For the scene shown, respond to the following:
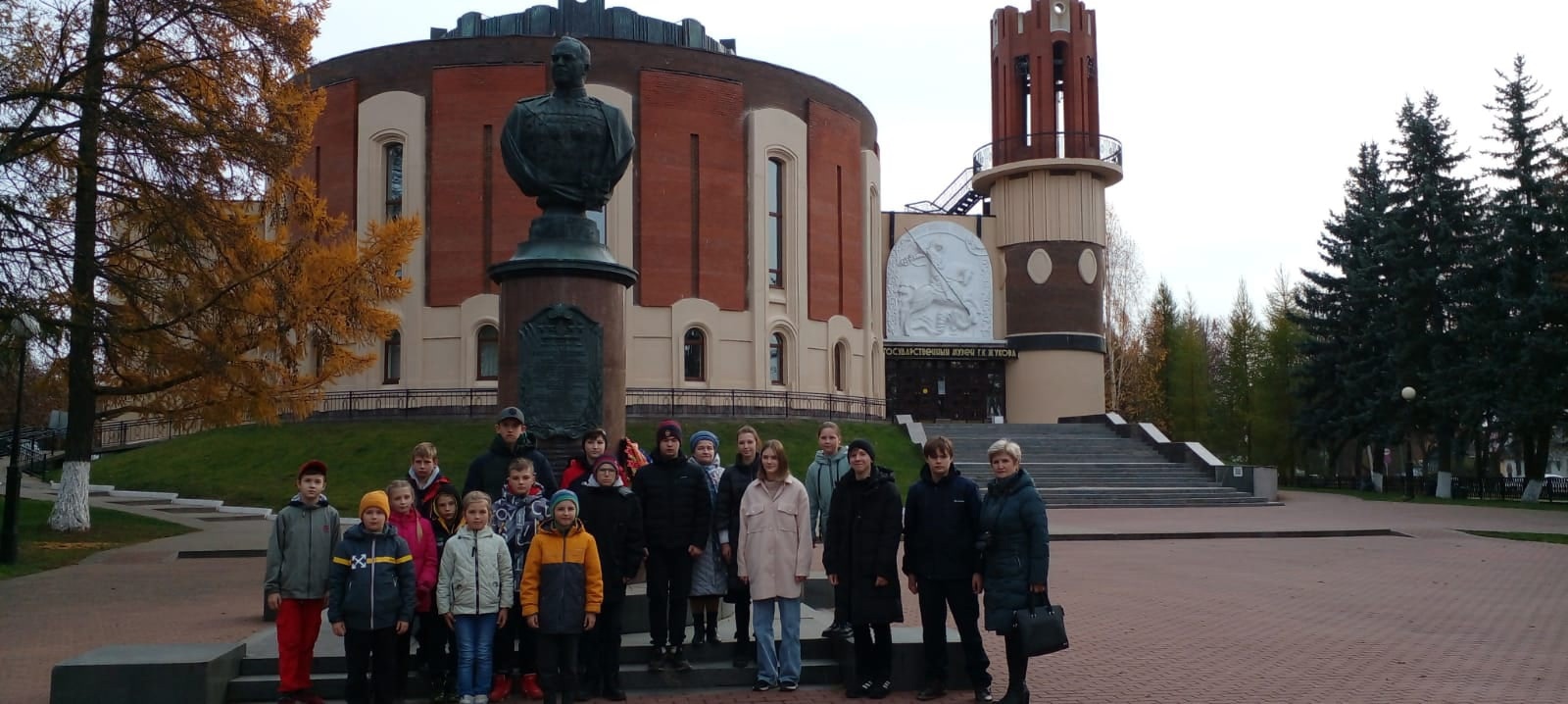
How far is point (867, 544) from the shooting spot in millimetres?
7766

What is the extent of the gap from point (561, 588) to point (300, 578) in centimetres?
160

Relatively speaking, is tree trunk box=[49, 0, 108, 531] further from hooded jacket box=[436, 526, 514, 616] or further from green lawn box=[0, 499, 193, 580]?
hooded jacket box=[436, 526, 514, 616]

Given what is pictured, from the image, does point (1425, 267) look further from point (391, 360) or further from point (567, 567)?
point (567, 567)

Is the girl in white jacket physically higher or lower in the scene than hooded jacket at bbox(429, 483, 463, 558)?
lower

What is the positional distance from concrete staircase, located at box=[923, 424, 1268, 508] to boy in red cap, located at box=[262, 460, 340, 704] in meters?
21.1

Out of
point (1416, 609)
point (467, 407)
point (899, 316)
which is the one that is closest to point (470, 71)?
point (467, 407)

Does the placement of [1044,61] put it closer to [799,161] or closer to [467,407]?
[799,161]

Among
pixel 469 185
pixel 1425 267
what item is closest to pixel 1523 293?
pixel 1425 267

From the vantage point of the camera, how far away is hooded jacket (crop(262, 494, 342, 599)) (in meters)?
7.46

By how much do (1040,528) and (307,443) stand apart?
2861 centimetres

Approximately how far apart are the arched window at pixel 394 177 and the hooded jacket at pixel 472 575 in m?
30.9

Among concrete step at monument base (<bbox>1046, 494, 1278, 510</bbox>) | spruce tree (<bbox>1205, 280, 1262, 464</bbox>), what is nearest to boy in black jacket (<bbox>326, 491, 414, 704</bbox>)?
concrete step at monument base (<bbox>1046, 494, 1278, 510</bbox>)

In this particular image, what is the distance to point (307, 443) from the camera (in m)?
32.2

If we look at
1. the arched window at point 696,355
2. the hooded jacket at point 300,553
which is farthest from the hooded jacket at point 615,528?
the arched window at point 696,355
